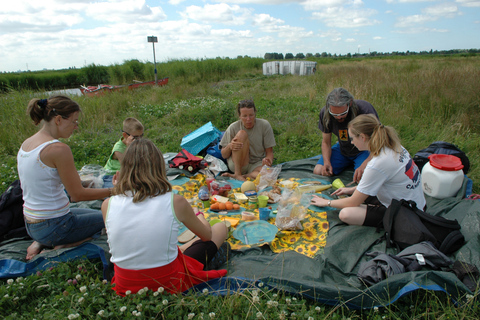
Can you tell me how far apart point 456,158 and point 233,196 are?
278 centimetres

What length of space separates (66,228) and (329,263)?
2.33 meters

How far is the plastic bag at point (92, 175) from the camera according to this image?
3.46 meters

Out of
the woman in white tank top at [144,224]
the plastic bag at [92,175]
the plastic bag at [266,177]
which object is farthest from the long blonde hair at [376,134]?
the plastic bag at [92,175]

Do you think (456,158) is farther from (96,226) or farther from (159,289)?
(96,226)

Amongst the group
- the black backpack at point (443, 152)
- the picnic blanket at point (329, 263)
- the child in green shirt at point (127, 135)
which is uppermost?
the child in green shirt at point (127, 135)

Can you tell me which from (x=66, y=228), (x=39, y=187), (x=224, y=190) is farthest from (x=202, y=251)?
(x=224, y=190)

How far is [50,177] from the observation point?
96.7 inches

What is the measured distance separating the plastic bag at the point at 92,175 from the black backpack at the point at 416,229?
3236mm

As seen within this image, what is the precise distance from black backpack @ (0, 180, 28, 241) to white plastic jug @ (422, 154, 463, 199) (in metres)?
4.50

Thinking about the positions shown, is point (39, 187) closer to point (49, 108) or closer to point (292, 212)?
point (49, 108)

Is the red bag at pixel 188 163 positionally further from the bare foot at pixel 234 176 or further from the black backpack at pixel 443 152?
the black backpack at pixel 443 152

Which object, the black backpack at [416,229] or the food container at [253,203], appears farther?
the food container at [253,203]

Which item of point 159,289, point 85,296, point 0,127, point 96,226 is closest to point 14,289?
point 85,296

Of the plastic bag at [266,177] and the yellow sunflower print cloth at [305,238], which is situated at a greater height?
the plastic bag at [266,177]
